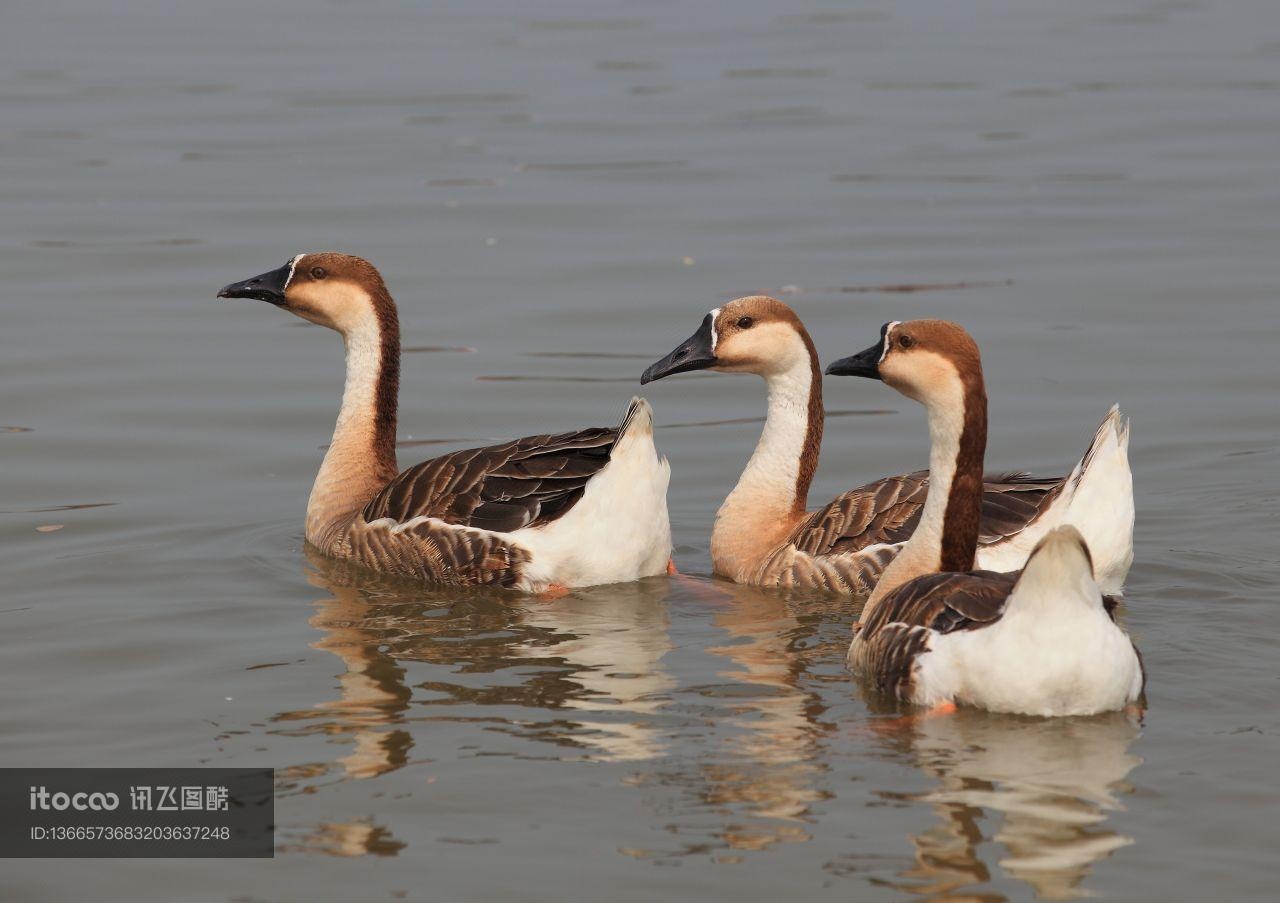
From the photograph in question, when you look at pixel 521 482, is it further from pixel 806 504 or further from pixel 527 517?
pixel 806 504

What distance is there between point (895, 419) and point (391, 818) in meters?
7.65

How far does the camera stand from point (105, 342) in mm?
16156

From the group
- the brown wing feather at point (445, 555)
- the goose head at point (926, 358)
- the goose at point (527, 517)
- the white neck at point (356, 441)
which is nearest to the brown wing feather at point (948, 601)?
the goose head at point (926, 358)

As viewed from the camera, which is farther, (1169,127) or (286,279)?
(1169,127)

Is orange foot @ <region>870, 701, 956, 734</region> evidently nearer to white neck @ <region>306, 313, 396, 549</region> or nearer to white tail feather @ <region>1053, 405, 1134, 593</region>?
white tail feather @ <region>1053, 405, 1134, 593</region>

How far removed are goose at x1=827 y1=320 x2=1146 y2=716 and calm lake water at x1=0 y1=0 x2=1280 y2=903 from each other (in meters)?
0.19

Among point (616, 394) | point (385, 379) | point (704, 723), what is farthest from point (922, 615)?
point (616, 394)

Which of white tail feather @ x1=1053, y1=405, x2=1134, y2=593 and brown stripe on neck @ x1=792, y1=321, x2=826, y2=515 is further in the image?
brown stripe on neck @ x1=792, y1=321, x2=826, y2=515

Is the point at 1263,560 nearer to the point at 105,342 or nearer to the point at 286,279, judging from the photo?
the point at 286,279

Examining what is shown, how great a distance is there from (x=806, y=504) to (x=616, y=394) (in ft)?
9.99

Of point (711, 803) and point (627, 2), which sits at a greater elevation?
point (627, 2)

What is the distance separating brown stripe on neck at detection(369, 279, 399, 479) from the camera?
12.0 meters

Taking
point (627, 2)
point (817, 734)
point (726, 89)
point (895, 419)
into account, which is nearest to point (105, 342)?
point (895, 419)

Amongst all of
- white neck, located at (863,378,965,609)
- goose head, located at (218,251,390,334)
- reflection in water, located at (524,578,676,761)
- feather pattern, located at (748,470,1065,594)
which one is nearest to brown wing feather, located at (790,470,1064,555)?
feather pattern, located at (748,470,1065,594)
